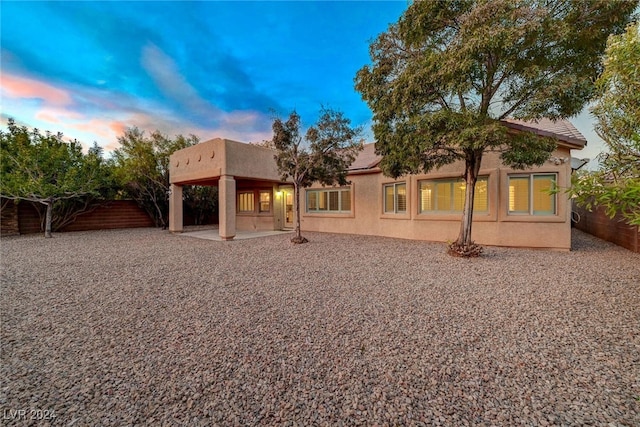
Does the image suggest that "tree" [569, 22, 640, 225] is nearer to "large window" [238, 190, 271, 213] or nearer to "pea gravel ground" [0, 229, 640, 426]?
"pea gravel ground" [0, 229, 640, 426]

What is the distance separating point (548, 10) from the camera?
20.6ft

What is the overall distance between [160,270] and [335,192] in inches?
386

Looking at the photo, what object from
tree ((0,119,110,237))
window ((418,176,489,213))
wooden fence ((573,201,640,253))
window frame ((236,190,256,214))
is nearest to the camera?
wooden fence ((573,201,640,253))

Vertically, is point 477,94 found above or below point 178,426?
above

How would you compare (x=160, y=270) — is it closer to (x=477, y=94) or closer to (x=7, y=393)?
(x=7, y=393)

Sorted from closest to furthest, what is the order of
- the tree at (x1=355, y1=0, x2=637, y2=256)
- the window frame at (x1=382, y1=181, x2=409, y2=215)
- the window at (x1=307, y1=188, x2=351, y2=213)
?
1. the tree at (x1=355, y1=0, x2=637, y2=256)
2. the window frame at (x1=382, y1=181, x2=409, y2=215)
3. the window at (x1=307, y1=188, x2=351, y2=213)

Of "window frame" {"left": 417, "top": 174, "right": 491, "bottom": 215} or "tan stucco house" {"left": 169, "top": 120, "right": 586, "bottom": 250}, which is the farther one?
"window frame" {"left": 417, "top": 174, "right": 491, "bottom": 215}

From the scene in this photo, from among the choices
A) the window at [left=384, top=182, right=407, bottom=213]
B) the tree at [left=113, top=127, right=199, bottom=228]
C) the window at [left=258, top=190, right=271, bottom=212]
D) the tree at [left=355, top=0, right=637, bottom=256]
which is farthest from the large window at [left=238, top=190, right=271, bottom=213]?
the tree at [left=355, top=0, right=637, bottom=256]

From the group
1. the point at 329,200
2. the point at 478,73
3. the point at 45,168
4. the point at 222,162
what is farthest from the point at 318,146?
the point at 45,168

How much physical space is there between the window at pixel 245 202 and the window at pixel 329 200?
12.5 ft

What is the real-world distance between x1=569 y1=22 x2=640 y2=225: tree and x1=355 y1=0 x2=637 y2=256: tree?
3001mm

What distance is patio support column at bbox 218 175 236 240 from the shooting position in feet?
37.7

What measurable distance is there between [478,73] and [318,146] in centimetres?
552

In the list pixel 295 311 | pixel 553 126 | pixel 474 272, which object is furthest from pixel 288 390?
pixel 553 126
